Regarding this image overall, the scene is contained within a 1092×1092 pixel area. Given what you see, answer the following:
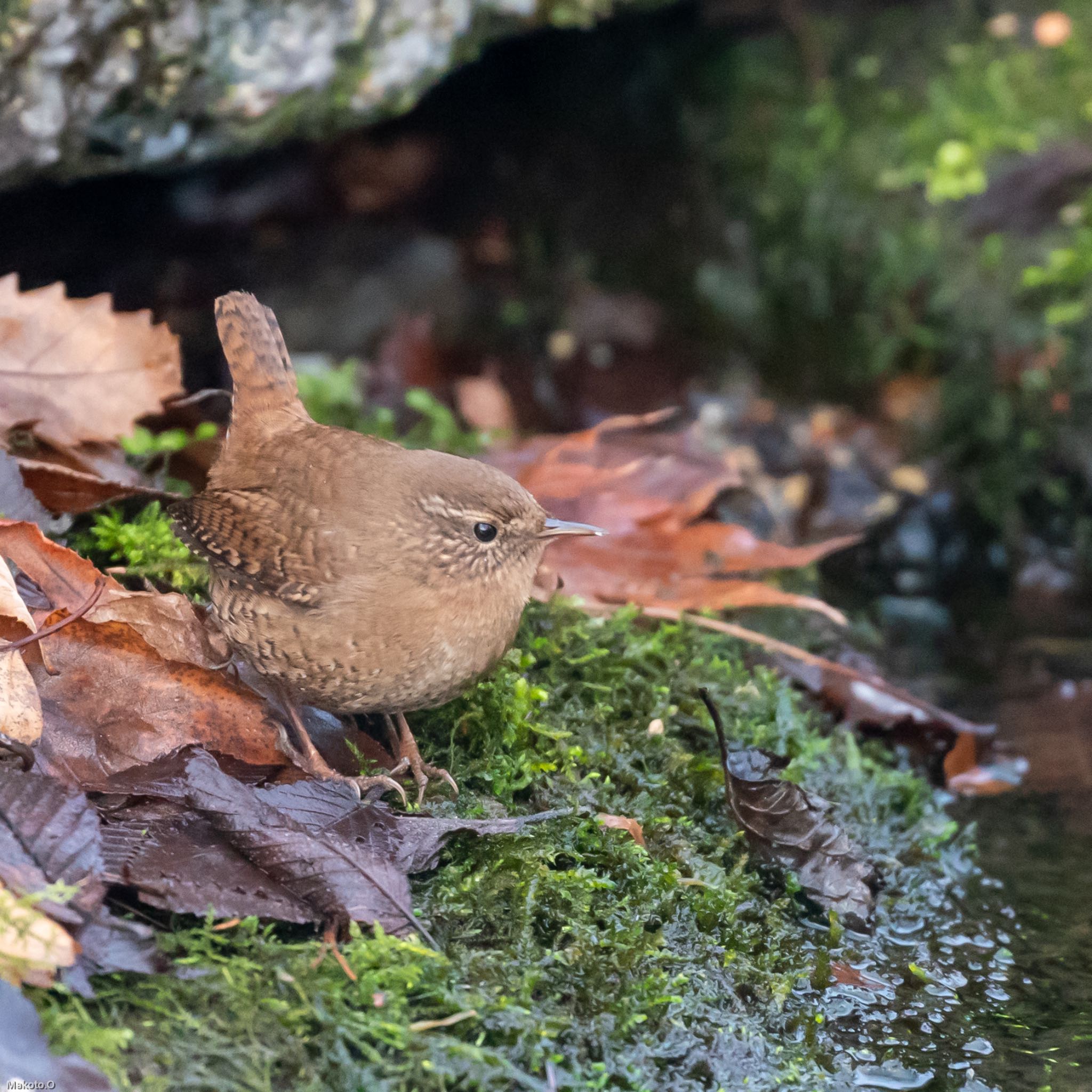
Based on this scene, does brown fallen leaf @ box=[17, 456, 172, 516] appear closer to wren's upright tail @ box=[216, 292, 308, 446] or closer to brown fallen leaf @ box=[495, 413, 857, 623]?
wren's upright tail @ box=[216, 292, 308, 446]

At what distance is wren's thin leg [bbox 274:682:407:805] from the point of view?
2572 millimetres

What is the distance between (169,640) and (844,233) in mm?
3820

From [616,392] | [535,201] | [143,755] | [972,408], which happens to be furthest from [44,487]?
[972,408]

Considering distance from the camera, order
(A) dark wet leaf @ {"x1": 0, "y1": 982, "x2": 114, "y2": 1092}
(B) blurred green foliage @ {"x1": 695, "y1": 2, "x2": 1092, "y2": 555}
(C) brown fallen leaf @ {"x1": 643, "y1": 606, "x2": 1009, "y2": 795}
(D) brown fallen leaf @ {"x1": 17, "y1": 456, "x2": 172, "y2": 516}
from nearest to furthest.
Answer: (A) dark wet leaf @ {"x1": 0, "y1": 982, "x2": 114, "y2": 1092} < (D) brown fallen leaf @ {"x1": 17, "y1": 456, "x2": 172, "y2": 516} < (C) brown fallen leaf @ {"x1": 643, "y1": 606, "x2": 1009, "y2": 795} < (B) blurred green foliage @ {"x1": 695, "y1": 2, "x2": 1092, "y2": 555}

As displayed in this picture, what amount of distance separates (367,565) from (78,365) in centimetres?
120

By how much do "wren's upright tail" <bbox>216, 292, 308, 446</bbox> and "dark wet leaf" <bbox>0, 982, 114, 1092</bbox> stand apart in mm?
1668

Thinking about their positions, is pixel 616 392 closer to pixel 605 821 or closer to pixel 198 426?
pixel 198 426

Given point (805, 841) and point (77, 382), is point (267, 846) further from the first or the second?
point (77, 382)

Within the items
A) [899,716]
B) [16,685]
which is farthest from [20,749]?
[899,716]

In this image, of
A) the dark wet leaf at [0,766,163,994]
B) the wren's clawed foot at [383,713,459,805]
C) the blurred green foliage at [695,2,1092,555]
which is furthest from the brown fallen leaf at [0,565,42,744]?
the blurred green foliage at [695,2,1092,555]

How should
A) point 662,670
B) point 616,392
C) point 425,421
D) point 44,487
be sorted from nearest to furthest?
point 44,487, point 662,670, point 425,421, point 616,392

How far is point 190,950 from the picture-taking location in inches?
83.3

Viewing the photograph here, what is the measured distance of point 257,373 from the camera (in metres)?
3.19

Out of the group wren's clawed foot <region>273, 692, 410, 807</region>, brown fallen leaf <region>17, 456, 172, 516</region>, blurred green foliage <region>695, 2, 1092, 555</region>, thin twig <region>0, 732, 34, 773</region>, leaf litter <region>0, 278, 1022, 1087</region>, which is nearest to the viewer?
leaf litter <region>0, 278, 1022, 1087</region>
